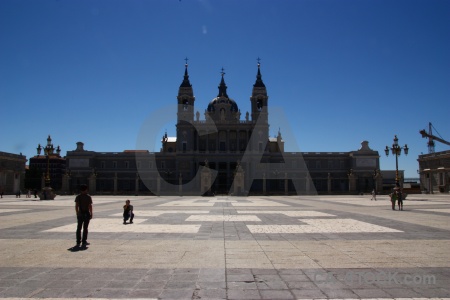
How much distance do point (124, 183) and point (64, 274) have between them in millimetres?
87873

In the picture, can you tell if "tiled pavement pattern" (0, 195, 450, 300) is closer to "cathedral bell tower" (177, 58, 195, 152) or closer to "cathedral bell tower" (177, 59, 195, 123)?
"cathedral bell tower" (177, 58, 195, 152)

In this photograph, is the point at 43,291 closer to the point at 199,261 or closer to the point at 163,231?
the point at 199,261

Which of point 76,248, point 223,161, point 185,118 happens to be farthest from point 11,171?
point 76,248

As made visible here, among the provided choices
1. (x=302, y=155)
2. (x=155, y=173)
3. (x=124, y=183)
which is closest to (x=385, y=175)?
(x=302, y=155)

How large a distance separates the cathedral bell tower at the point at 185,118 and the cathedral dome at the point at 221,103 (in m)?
6.34

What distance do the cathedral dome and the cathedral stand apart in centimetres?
42

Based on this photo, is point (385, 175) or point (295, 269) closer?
point (295, 269)

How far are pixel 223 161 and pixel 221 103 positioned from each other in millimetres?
15348

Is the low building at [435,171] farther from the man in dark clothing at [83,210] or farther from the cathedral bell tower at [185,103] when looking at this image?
the man in dark clothing at [83,210]

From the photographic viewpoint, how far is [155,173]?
301 ft

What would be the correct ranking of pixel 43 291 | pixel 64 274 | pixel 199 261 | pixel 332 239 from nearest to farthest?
pixel 43 291 < pixel 64 274 < pixel 199 261 < pixel 332 239

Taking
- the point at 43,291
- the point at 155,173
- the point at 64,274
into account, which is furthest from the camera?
the point at 155,173

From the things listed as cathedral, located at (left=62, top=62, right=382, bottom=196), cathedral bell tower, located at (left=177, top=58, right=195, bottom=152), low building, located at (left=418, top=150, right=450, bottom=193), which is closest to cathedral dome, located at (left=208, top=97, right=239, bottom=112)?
cathedral, located at (left=62, top=62, right=382, bottom=196)

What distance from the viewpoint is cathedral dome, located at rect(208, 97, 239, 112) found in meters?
95.5
